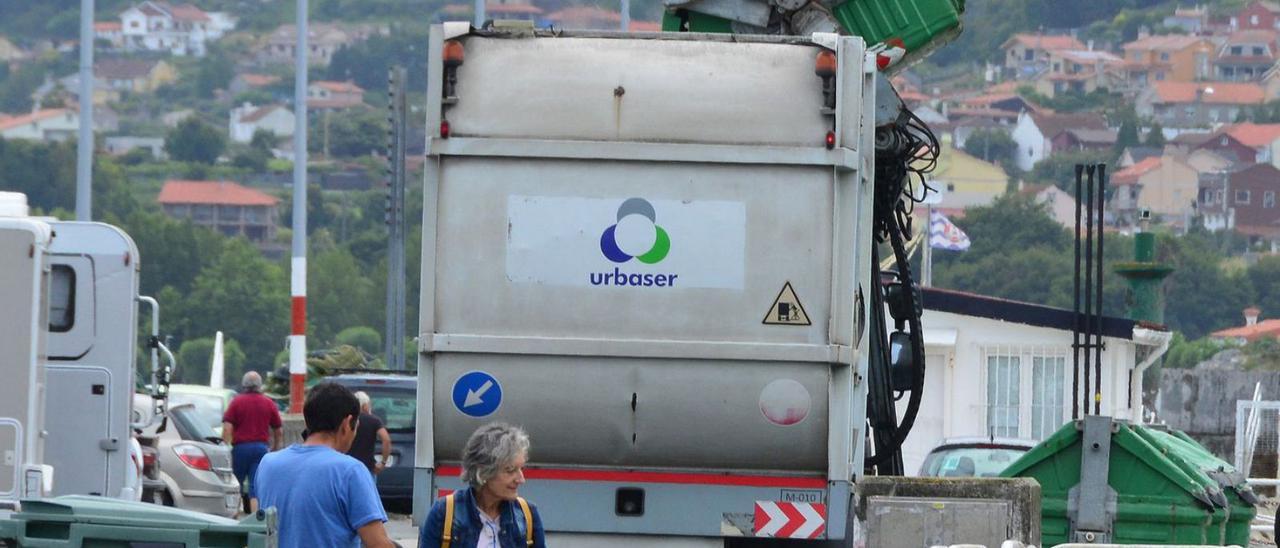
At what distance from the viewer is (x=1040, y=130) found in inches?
7466

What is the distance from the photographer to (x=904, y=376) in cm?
1354

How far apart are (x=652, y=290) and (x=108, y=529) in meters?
3.15

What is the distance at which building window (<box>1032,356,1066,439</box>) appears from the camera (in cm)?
3019

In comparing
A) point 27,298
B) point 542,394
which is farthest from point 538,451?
point 27,298

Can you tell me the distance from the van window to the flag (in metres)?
29.1

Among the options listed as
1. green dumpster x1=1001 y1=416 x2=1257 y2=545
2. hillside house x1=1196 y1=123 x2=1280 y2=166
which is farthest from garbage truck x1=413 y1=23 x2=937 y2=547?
hillside house x1=1196 y1=123 x2=1280 y2=166

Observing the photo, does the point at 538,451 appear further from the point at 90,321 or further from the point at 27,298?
the point at 90,321

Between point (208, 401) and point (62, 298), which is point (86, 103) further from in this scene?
point (62, 298)

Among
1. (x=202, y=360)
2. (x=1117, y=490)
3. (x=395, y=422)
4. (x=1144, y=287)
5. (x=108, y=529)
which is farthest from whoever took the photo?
(x=202, y=360)

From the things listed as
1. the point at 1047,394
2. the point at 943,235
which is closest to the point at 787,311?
the point at 1047,394

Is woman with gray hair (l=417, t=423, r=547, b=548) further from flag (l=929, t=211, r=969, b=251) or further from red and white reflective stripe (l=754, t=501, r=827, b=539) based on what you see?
flag (l=929, t=211, r=969, b=251)

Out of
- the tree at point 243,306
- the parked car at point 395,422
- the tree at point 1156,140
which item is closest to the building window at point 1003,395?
the parked car at point 395,422

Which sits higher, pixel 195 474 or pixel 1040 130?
pixel 1040 130

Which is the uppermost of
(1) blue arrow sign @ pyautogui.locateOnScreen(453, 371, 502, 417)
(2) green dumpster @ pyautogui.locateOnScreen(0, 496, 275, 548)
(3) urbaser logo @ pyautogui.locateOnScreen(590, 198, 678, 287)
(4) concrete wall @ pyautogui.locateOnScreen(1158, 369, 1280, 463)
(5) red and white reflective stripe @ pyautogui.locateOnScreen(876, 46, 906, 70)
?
(5) red and white reflective stripe @ pyautogui.locateOnScreen(876, 46, 906, 70)
